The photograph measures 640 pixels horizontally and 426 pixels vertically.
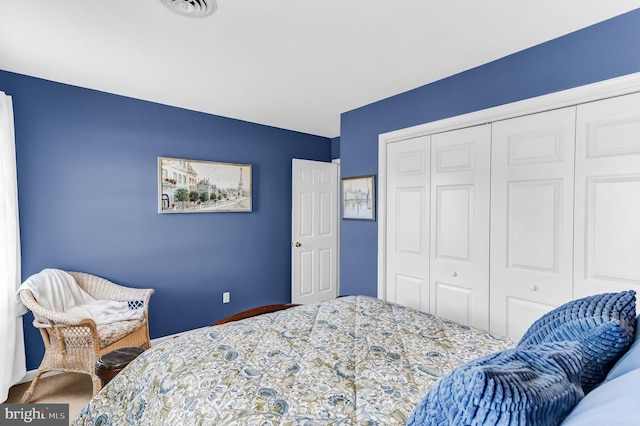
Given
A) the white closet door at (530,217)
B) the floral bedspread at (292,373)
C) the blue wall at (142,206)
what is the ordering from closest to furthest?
the floral bedspread at (292,373) < the white closet door at (530,217) < the blue wall at (142,206)

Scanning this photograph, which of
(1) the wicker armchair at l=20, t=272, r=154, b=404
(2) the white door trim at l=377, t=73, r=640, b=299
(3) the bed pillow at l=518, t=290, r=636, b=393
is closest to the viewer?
(3) the bed pillow at l=518, t=290, r=636, b=393

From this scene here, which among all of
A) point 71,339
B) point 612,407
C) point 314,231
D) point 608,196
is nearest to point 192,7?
point 612,407

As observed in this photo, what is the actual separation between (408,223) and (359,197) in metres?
0.65

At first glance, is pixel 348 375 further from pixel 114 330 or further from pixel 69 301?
pixel 69 301

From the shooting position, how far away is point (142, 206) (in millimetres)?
3170

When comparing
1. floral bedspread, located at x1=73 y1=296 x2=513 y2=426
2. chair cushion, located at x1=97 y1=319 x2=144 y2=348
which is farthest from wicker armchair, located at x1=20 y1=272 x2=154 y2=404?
floral bedspread, located at x1=73 y1=296 x2=513 y2=426

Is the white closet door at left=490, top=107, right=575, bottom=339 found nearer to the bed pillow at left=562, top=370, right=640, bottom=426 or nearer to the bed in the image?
A: the bed

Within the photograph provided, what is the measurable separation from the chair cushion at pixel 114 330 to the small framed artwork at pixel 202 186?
1.19 metres

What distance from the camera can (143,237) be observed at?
3.19 meters

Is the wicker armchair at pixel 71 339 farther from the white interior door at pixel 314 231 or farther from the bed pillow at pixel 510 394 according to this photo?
the bed pillow at pixel 510 394

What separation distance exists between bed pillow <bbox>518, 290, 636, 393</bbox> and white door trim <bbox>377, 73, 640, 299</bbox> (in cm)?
142

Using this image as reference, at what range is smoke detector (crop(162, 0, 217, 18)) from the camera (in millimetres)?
1600

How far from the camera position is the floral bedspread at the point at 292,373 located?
0.92 m
